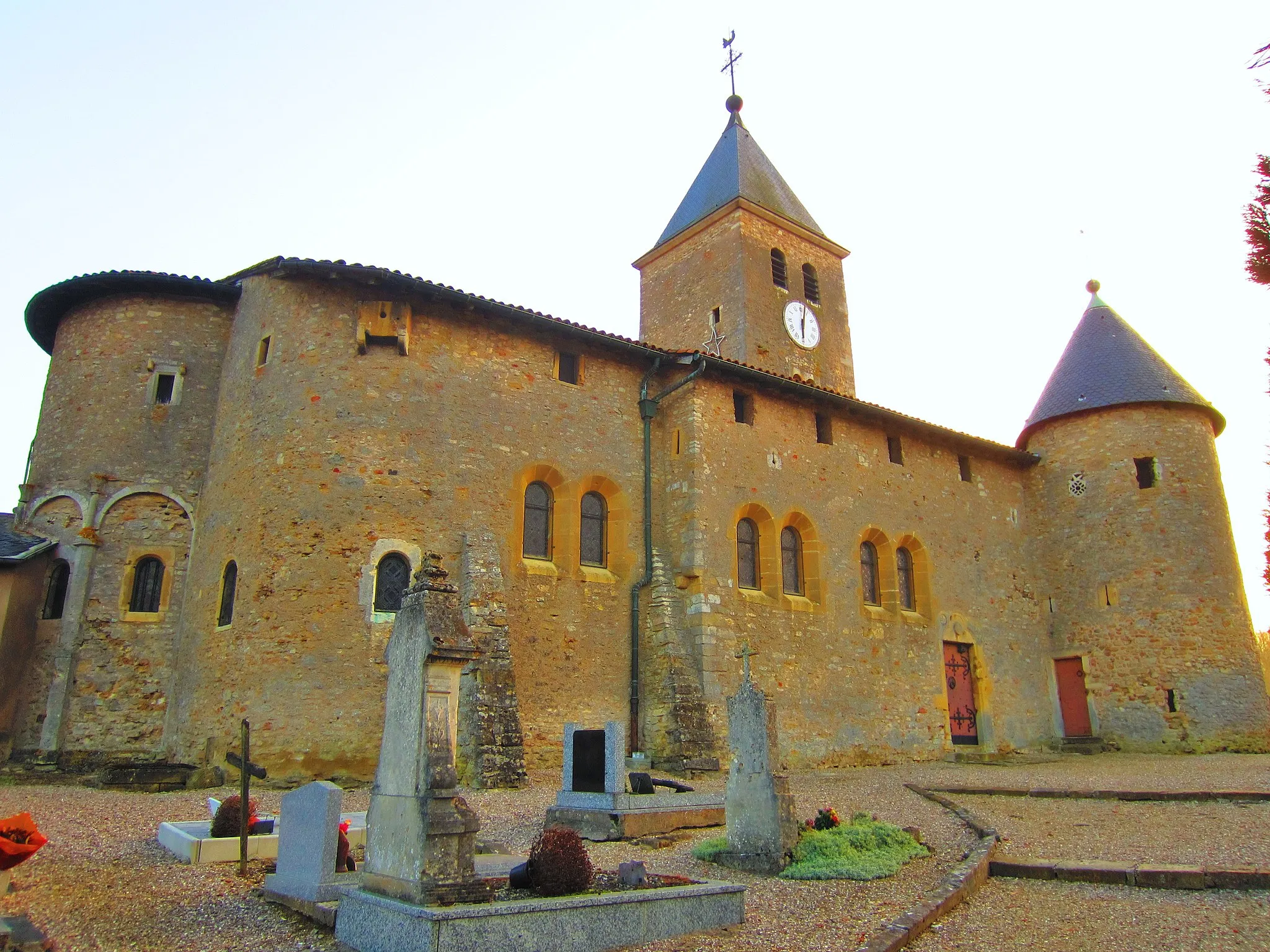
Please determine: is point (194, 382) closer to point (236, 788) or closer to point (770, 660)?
point (236, 788)

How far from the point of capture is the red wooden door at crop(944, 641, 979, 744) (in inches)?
747

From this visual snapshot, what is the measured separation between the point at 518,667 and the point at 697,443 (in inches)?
203

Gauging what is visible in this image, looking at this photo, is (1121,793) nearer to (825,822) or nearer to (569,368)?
(825,822)

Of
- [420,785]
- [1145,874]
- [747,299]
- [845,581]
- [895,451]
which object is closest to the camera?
[420,785]

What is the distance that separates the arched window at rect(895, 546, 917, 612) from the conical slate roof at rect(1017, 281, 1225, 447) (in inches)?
247

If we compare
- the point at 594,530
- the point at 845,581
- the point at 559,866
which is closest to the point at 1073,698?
the point at 845,581

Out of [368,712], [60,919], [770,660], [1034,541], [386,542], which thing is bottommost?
[60,919]

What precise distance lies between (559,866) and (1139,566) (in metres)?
19.5

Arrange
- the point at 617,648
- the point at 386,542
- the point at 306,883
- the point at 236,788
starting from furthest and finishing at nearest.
→ the point at 617,648, the point at 386,542, the point at 236,788, the point at 306,883

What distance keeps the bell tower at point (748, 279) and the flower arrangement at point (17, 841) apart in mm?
19724

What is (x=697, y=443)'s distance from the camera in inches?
627

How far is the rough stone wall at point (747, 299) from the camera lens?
24281 mm

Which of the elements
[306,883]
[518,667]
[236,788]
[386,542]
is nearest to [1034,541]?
[518,667]

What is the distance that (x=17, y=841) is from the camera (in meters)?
5.64
